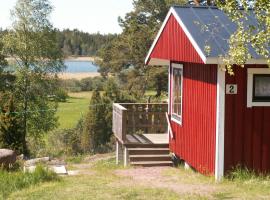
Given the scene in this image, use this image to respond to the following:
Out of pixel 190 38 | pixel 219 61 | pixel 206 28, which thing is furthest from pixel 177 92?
pixel 206 28

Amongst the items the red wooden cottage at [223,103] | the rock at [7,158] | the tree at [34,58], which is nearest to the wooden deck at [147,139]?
the red wooden cottage at [223,103]

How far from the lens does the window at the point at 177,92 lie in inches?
576

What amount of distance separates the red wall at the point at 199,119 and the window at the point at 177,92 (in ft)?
1.23

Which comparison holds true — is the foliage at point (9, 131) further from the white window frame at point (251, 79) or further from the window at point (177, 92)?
the white window frame at point (251, 79)

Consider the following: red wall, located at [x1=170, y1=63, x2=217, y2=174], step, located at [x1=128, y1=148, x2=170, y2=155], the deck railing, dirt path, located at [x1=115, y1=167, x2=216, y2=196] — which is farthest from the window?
the deck railing

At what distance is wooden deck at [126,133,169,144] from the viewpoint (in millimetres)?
16328

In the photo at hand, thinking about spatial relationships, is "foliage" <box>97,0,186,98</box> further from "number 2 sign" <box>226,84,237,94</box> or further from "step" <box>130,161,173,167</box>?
"number 2 sign" <box>226,84,237,94</box>

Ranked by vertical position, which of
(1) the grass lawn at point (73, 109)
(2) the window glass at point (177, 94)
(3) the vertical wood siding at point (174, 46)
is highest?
(3) the vertical wood siding at point (174, 46)

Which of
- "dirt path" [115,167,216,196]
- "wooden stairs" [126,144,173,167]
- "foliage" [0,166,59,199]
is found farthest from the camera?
"wooden stairs" [126,144,173,167]

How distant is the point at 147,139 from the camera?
16922mm

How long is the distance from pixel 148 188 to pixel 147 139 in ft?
20.3

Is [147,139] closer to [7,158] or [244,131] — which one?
[7,158]

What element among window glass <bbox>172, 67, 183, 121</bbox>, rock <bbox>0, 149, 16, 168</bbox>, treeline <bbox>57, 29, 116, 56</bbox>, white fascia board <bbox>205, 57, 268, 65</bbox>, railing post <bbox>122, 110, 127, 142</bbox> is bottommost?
rock <bbox>0, 149, 16, 168</bbox>

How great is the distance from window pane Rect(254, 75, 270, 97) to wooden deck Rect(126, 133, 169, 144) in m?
5.01
